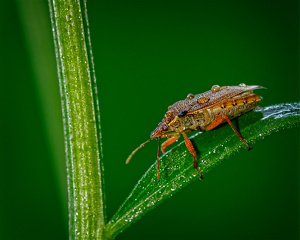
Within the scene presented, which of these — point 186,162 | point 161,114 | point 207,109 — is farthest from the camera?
point 161,114

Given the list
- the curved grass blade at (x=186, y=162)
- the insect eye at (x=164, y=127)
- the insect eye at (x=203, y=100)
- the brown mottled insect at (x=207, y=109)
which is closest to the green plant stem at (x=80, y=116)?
the curved grass blade at (x=186, y=162)

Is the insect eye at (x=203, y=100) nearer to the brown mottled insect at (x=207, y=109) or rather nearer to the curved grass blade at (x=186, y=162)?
the brown mottled insect at (x=207, y=109)

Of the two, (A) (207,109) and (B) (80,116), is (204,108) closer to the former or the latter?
(A) (207,109)

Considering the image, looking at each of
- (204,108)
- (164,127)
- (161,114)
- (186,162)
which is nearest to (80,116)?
(186,162)

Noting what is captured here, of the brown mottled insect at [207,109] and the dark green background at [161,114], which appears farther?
the dark green background at [161,114]

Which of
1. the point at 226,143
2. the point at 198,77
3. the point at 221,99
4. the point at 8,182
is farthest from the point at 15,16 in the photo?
the point at 226,143

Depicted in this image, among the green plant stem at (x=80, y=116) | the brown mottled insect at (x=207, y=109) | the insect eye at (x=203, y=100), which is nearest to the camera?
the green plant stem at (x=80, y=116)

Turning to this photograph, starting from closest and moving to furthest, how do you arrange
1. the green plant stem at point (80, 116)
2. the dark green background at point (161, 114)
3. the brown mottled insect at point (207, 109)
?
the green plant stem at point (80, 116) < the brown mottled insect at point (207, 109) < the dark green background at point (161, 114)
